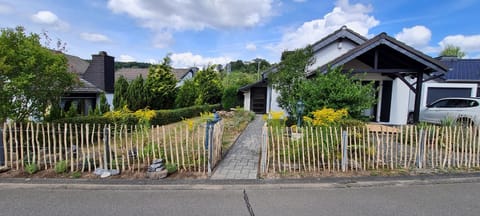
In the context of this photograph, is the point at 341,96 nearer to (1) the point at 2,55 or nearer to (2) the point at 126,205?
(2) the point at 126,205

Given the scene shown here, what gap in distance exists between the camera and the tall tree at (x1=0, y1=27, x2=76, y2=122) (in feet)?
15.3

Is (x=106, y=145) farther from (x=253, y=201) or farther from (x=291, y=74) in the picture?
(x=291, y=74)

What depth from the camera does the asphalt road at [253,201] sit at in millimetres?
3055

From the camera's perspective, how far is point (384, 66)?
941cm

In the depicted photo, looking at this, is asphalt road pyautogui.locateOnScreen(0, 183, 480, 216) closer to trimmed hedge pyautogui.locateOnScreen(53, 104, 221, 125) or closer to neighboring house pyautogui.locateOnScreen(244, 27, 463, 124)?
trimmed hedge pyautogui.locateOnScreen(53, 104, 221, 125)

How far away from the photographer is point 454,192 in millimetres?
3705

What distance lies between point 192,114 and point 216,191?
34.7ft

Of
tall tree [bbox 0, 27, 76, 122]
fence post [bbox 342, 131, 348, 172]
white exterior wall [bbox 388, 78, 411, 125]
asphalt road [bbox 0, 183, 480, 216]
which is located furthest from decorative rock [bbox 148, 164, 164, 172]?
white exterior wall [bbox 388, 78, 411, 125]

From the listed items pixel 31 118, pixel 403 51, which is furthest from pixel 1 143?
pixel 403 51

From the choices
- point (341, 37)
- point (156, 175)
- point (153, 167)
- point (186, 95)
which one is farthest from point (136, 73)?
point (156, 175)

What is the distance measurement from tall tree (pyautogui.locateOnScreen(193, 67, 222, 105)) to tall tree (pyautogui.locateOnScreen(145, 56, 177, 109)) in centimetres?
424

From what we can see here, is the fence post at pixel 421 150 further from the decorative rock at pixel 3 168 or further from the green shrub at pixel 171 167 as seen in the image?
the decorative rock at pixel 3 168

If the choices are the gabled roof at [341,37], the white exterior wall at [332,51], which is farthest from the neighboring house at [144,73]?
the gabled roof at [341,37]

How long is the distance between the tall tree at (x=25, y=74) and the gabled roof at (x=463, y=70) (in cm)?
1956
